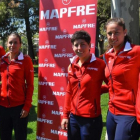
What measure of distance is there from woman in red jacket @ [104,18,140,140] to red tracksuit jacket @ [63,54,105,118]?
18 cm

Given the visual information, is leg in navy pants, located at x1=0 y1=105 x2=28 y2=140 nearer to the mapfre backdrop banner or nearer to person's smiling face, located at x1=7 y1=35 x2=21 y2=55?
the mapfre backdrop banner

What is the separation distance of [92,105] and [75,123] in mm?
324

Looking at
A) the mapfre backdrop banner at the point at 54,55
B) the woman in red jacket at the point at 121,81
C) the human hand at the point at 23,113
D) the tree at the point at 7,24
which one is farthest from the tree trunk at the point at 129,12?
the tree at the point at 7,24

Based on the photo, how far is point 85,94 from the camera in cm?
294

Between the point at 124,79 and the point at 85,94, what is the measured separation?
554 mm

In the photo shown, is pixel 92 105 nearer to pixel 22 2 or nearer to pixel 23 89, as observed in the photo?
pixel 23 89

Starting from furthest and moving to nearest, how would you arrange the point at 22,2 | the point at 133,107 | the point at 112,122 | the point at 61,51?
the point at 22,2 → the point at 61,51 → the point at 112,122 → the point at 133,107

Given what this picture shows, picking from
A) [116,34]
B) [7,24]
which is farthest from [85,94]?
[7,24]

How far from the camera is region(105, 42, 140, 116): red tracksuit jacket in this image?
2.58 meters

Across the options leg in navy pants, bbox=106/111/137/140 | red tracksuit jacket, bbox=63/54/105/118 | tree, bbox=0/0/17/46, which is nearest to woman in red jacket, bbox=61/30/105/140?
red tracksuit jacket, bbox=63/54/105/118

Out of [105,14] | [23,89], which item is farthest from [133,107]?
[105,14]

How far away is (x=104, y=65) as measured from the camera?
3000mm

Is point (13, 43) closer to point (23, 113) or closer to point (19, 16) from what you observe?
point (23, 113)

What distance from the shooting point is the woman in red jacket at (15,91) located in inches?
141
